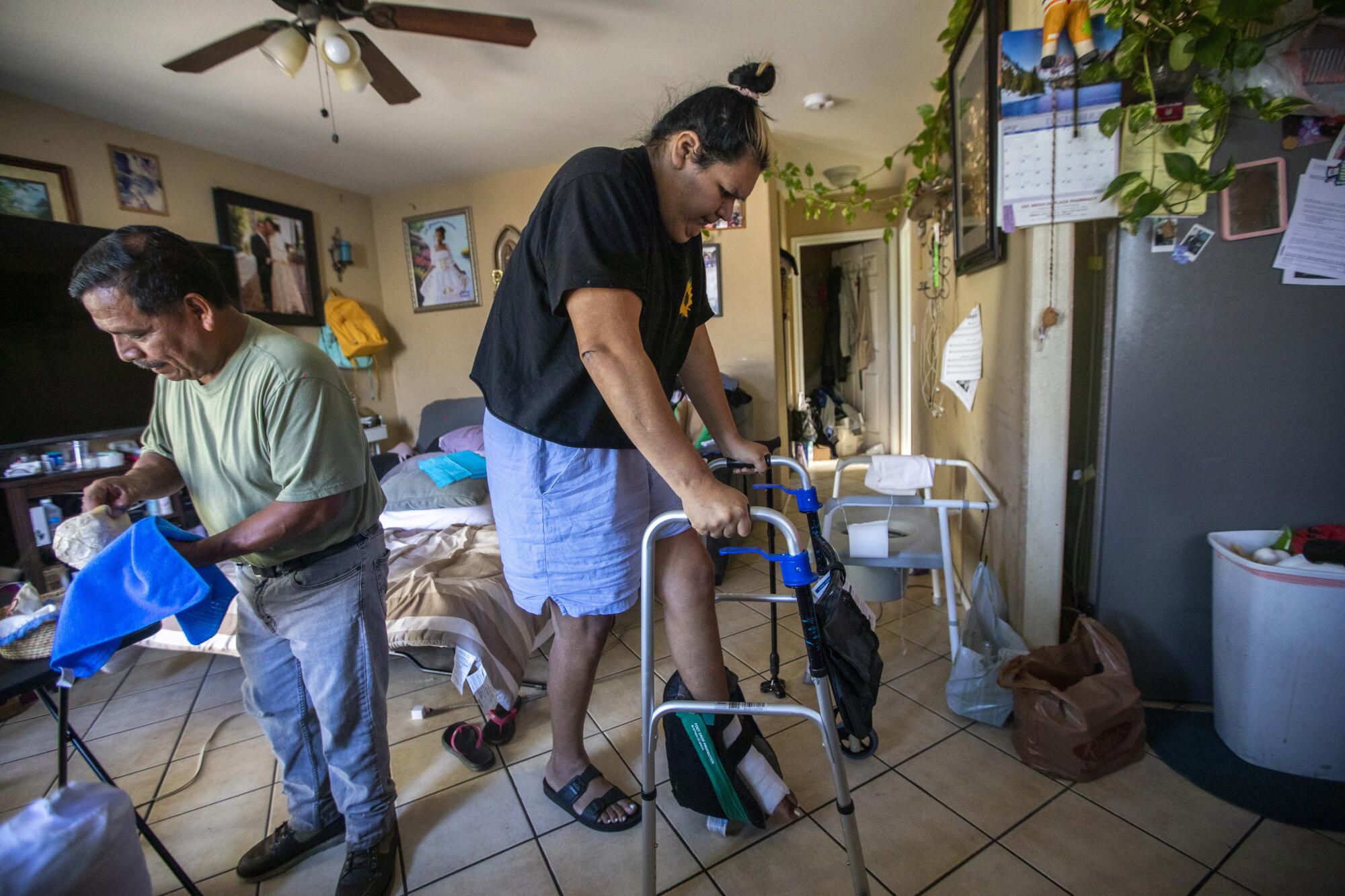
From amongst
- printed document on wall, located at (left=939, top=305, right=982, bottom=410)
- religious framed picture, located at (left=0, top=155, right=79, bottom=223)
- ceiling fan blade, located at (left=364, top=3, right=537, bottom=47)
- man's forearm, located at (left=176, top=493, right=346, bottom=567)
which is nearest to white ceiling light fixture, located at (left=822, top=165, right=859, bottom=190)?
printed document on wall, located at (left=939, top=305, right=982, bottom=410)

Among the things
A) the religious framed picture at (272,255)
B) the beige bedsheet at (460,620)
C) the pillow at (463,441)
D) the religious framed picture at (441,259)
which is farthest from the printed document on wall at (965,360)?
the religious framed picture at (272,255)

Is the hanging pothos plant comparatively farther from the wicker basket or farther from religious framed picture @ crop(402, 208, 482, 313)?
religious framed picture @ crop(402, 208, 482, 313)

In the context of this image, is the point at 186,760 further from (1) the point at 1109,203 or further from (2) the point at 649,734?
(1) the point at 1109,203

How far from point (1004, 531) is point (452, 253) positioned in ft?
12.7

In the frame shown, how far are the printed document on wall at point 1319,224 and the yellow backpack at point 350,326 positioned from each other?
446 cm

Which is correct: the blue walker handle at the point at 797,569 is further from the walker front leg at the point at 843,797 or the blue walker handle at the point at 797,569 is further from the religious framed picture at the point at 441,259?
the religious framed picture at the point at 441,259

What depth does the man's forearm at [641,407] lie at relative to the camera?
92cm

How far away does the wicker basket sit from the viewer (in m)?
1.04

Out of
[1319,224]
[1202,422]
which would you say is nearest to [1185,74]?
[1319,224]

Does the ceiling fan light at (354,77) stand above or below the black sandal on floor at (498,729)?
above

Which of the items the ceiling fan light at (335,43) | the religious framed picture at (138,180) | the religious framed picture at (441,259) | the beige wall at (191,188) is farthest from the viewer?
the religious framed picture at (441,259)

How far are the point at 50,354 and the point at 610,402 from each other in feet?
10.7

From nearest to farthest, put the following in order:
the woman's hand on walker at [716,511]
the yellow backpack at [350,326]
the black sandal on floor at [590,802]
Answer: the woman's hand on walker at [716,511]
the black sandal on floor at [590,802]
the yellow backpack at [350,326]

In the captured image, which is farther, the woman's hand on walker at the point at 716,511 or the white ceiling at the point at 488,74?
the white ceiling at the point at 488,74
